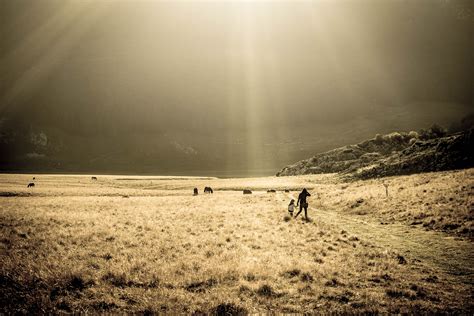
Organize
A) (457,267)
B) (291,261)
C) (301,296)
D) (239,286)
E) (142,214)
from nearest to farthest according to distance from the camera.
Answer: (301,296) → (239,286) → (457,267) → (291,261) → (142,214)

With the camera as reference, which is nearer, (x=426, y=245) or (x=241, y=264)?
(x=241, y=264)

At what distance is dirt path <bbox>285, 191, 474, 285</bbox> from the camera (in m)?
9.91

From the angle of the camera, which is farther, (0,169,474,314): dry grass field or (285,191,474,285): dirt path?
(285,191,474,285): dirt path

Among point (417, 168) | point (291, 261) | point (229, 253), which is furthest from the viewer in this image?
point (417, 168)

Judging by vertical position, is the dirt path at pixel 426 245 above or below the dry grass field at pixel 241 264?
above

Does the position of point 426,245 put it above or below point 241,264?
above

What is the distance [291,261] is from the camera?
10625mm

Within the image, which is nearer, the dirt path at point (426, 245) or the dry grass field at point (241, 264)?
the dry grass field at point (241, 264)

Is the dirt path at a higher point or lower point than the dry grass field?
higher

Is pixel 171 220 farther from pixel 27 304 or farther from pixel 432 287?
pixel 432 287

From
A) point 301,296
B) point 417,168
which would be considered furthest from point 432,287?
point 417,168

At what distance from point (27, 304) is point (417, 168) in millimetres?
50111

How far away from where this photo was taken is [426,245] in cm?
1298

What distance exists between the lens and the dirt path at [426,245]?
9906mm
